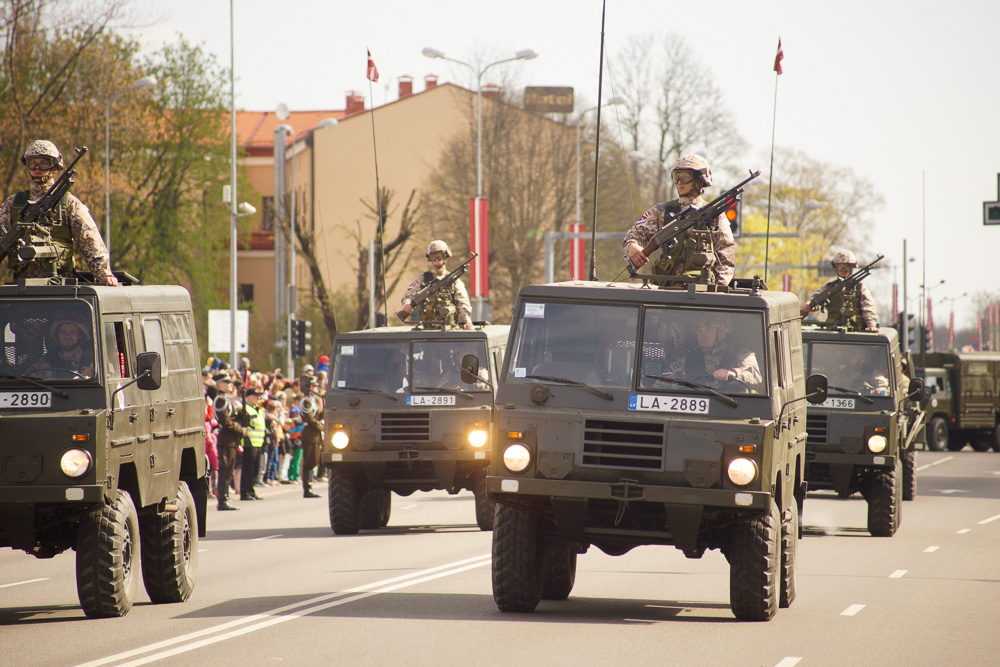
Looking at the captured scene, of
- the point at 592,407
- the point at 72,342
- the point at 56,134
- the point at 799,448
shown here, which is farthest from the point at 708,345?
the point at 56,134

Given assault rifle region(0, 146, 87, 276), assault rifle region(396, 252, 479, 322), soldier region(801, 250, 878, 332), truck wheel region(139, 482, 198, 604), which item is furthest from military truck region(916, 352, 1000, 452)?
assault rifle region(0, 146, 87, 276)

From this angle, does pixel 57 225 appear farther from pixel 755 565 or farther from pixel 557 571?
pixel 755 565

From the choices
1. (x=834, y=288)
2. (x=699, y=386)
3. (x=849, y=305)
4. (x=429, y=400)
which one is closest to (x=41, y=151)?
(x=699, y=386)

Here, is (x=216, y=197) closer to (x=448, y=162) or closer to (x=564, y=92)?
(x=448, y=162)

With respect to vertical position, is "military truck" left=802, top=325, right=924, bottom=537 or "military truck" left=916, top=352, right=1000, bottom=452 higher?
"military truck" left=802, top=325, right=924, bottom=537

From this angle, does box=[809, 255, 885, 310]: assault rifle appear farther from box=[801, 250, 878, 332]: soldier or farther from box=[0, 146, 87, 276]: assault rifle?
box=[0, 146, 87, 276]: assault rifle

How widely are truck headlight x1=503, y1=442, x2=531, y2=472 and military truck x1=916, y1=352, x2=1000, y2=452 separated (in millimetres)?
36606

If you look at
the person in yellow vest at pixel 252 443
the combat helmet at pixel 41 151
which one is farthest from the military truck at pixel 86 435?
the person in yellow vest at pixel 252 443

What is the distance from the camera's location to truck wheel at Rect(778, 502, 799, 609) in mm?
11508

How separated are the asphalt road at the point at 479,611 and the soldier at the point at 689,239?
8.55 feet

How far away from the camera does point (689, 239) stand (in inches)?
481

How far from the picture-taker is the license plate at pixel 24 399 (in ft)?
35.5

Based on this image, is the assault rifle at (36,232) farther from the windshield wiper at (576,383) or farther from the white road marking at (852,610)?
the white road marking at (852,610)

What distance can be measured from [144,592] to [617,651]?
16.6 ft
